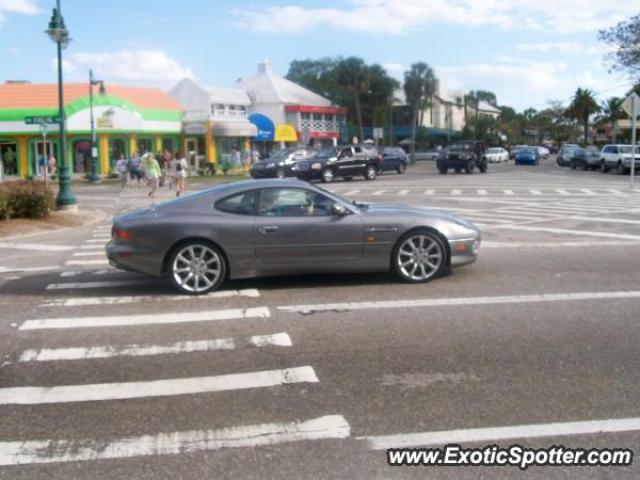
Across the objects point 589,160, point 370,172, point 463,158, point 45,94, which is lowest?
point 370,172

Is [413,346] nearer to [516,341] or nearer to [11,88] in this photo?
[516,341]

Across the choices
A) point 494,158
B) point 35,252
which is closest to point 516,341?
point 35,252

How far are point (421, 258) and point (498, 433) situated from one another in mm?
4610

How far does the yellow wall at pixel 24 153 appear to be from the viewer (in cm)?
4272

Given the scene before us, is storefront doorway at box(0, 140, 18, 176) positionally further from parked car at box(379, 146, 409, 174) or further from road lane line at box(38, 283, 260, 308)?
road lane line at box(38, 283, 260, 308)

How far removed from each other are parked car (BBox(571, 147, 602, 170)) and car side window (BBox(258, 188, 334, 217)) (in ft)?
129

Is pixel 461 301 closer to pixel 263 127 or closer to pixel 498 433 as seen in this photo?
pixel 498 433

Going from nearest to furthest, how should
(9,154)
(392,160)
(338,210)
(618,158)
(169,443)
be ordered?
(169,443), (338,210), (618,158), (9,154), (392,160)

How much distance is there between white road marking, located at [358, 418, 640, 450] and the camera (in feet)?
14.2

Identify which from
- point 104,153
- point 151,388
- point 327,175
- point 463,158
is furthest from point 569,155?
point 151,388

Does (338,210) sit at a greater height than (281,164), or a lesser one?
lesser

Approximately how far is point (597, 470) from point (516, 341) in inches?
97.0

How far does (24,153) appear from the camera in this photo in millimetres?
42844

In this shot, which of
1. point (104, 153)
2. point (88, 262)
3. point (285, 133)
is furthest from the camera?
point (285, 133)
